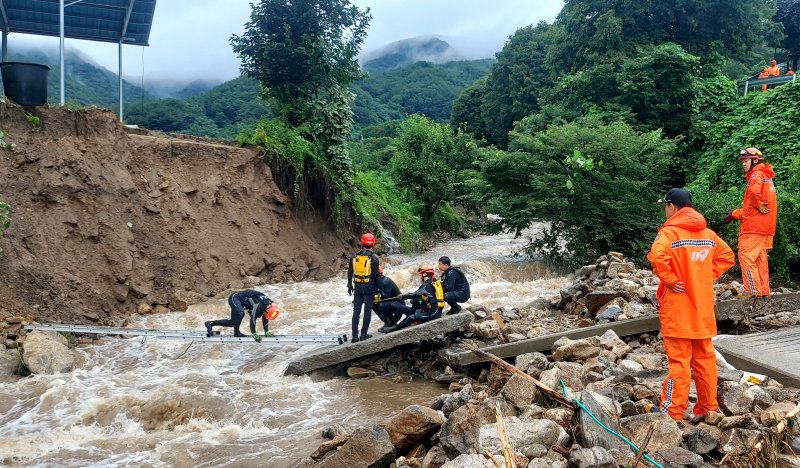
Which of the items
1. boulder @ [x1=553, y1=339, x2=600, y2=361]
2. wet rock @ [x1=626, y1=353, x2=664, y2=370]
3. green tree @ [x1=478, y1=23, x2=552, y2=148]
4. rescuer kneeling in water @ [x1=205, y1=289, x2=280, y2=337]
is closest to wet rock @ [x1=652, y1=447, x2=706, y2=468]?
wet rock @ [x1=626, y1=353, x2=664, y2=370]

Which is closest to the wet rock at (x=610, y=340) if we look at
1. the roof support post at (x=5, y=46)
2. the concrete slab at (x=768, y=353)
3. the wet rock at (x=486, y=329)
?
the concrete slab at (x=768, y=353)

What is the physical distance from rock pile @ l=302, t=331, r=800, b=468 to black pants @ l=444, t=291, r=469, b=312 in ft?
8.18

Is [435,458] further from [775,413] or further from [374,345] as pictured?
[374,345]

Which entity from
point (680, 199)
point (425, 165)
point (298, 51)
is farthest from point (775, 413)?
point (425, 165)

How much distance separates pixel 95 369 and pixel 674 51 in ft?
58.8

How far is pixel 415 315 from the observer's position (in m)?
8.54

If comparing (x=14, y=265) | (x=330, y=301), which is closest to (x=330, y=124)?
(x=330, y=301)

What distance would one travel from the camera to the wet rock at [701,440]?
4051 millimetres

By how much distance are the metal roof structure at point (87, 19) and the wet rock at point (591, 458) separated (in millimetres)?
15160

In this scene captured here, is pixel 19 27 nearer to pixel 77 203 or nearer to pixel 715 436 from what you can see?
pixel 77 203

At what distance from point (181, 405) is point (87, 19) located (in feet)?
44.3

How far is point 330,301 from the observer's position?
41.4 ft

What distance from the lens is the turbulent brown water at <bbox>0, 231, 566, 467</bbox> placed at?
5.76 m

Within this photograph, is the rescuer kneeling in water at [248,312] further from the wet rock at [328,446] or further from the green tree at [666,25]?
the green tree at [666,25]
